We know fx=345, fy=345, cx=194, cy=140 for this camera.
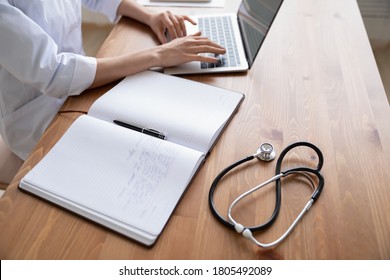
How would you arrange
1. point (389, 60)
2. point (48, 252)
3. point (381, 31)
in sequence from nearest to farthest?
point (48, 252) < point (389, 60) < point (381, 31)

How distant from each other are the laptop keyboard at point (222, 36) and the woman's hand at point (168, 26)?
7 centimetres

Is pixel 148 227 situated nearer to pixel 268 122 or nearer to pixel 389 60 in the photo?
pixel 268 122

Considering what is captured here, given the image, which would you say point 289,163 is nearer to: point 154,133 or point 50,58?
point 154,133

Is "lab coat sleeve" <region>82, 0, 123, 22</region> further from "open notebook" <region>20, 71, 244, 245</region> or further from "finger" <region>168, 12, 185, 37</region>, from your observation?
"open notebook" <region>20, 71, 244, 245</region>

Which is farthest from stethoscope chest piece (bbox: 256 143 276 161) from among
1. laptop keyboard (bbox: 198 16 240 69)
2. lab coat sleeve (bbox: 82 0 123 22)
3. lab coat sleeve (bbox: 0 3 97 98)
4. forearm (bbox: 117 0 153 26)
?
lab coat sleeve (bbox: 82 0 123 22)

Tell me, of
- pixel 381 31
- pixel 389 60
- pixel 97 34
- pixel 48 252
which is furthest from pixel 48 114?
pixel 381 31

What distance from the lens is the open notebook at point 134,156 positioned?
604 mm

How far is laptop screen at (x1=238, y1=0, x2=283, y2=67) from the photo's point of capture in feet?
2.85

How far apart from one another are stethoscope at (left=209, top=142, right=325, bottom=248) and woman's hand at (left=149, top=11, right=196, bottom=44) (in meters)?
0.49

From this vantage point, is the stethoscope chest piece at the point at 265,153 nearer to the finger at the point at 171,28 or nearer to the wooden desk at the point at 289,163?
the wooden desk at the point at 289,163

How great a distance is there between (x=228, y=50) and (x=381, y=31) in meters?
1.59

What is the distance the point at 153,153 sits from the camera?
26.8 inches

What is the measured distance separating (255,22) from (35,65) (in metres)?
0.57

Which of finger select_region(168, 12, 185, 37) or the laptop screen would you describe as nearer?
the laptop screen
